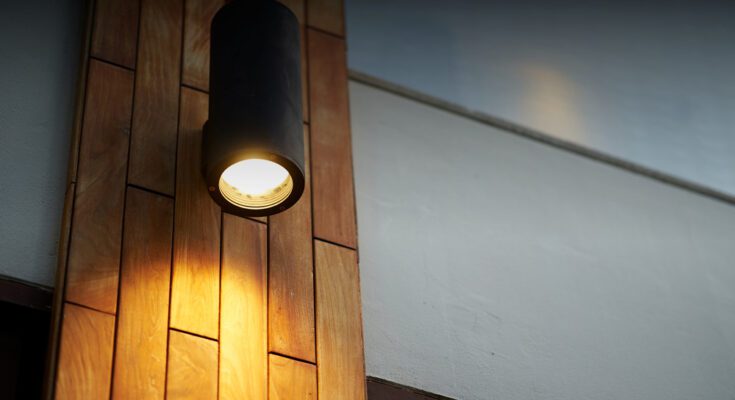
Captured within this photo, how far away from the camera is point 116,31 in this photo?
303 cm

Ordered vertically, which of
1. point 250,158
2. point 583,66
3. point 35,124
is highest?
point 583,66

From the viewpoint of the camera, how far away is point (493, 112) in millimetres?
3848

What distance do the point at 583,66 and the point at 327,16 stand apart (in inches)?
50.1

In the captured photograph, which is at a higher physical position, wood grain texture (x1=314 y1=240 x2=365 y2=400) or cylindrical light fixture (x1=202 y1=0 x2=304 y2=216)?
cylindrical light fixture (x1=202 y1=0 x2=304 y2=216)

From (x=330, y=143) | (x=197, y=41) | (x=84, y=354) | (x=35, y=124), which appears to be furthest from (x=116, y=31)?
(x=84, y=354)

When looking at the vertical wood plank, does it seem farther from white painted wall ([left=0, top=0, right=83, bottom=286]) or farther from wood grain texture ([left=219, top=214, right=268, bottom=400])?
wood grain texture ([left=219, top=214, right=268, bottom=400])

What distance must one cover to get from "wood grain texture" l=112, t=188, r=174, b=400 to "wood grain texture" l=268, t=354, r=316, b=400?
10.8 inches

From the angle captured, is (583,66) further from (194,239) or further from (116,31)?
(194,239)

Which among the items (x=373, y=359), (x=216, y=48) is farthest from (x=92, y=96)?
(x=373, y=359)

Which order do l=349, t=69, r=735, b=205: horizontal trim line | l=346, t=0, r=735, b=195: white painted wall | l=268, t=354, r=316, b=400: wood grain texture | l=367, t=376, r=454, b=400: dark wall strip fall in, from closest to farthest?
1. l=268, t=354, r=316, b=400: wood grain texture
2. l=367, t=376, r=454, b=400: dark wall strip
3. l=349, t=69, r=735, b=205: horizontal trim line
4. l=346, t=0, r=735, b=195: white painted wall

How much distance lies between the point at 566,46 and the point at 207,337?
2402 mm

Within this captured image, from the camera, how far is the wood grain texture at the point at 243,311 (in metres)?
2.47

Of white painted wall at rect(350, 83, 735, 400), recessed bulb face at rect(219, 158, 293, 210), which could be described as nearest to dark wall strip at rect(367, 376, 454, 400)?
white painted wall at rect(350, 83, 735, 400)

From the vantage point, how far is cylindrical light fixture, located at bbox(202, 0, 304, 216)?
97.2 inches
